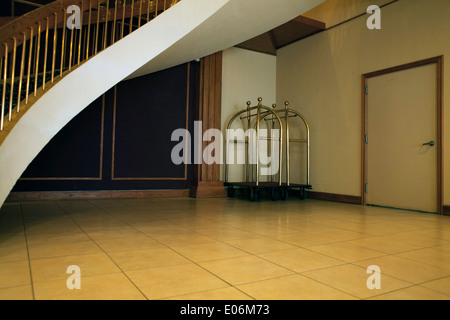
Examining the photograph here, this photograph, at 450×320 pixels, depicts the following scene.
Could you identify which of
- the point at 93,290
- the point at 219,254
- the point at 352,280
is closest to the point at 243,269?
the point at 219,254

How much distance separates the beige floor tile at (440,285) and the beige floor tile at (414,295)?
1.5 inches

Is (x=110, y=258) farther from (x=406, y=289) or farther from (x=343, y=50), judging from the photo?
(x=343, y=50)

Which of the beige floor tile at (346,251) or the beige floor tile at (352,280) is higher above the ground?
the beige floor tile at (352,280)

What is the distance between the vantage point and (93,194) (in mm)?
4438

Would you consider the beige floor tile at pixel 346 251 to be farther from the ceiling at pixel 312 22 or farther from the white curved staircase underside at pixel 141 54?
the ceiling at pixel 312 22

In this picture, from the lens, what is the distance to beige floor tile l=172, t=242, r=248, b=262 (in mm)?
1800

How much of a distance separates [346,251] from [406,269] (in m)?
Answer: 0.38

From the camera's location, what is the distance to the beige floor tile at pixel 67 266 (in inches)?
57.4

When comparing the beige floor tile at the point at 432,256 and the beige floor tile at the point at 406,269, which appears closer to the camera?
the beige floor tile at the point at 406,269

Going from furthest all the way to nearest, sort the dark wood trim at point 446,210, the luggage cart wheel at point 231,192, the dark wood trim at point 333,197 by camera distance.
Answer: the luggage cart wheel at point 231,192
the dark wood trim at point 333,197
the dark wood trim at point 446,210

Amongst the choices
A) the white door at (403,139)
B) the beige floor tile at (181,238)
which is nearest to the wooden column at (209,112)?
the white door at (403,139)

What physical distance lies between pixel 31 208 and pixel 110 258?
221 centimetres

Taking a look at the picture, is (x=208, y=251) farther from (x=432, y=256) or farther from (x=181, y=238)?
(x=432, y=256)

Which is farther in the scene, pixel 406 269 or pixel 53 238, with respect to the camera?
pixel 53 238
